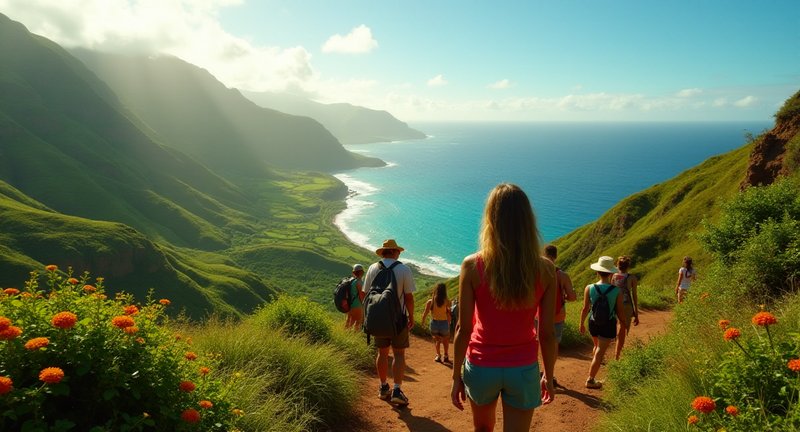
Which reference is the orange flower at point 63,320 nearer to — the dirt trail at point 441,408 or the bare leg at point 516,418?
the bare leg at point 516,418

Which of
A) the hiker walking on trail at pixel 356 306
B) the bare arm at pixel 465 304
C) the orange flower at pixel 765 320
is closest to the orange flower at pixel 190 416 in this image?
the bare arm at pixel 465 304

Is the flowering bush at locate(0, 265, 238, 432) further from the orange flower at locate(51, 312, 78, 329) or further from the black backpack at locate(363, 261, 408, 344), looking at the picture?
the black backpack at locate(363, 261, 408, 344)

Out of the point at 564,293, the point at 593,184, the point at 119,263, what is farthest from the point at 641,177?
the point at 564,293

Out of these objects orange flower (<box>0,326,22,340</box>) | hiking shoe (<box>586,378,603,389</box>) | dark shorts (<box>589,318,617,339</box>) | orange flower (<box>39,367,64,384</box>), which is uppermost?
orange flower (<box>0,326,22,340</box>)

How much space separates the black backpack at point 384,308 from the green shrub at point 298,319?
314cm

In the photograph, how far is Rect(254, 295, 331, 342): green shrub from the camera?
923 cm

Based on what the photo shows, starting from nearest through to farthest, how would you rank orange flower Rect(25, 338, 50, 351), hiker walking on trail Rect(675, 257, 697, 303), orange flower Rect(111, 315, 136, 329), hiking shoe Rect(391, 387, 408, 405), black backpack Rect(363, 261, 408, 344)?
orange flower Rect(25, 338, 50, 351) < orange flower Rect(111, 315, 136, 329) < black backpack Rect(363, 261, 408, 344) < hiking shoe Rect(391, 387, 408, 405) < hiker walking on trail Rect(675, 257, 697, 303)

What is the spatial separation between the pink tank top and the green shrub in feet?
18.9

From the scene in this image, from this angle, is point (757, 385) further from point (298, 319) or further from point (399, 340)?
point (298, 319)

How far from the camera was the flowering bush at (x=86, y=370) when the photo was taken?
277cm

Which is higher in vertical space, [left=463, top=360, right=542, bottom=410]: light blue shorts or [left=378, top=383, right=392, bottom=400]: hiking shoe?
[left=463, top=360, right=542, bottom=410]: light blue shorts

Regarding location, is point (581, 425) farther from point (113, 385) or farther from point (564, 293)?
point (113, 385)

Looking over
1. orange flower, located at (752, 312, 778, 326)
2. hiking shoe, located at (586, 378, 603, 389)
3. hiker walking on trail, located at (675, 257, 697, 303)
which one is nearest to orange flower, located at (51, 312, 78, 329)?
orange flower, located at (752, 312, 778, 326)

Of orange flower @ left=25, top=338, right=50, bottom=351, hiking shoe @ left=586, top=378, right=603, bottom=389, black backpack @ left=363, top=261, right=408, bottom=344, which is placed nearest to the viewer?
orange flower @ left=25, top=338, right=50, bottom=351
